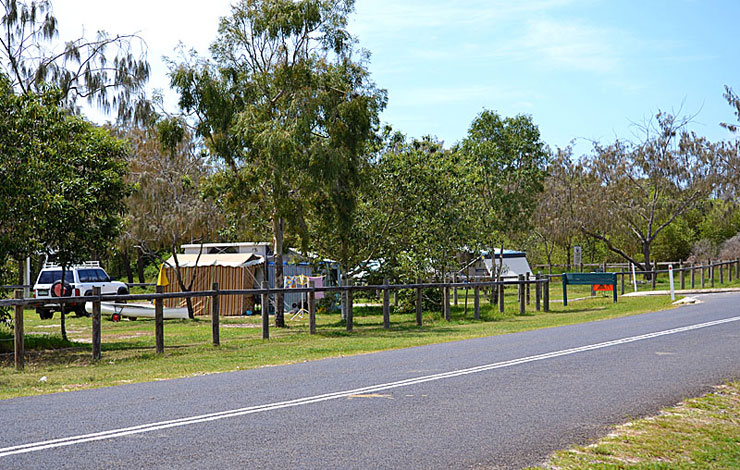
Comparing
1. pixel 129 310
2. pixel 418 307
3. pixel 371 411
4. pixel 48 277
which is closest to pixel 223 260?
pixel 129 310

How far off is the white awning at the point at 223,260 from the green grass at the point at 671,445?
23.7 metres

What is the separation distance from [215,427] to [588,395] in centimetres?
413

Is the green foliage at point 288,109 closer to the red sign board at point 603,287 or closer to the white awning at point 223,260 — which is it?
the white awning at point 223,260

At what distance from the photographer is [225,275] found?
31.1 m

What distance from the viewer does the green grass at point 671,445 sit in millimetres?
5977

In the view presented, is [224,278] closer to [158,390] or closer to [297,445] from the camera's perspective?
[158,390]

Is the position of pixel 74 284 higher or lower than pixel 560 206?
lower

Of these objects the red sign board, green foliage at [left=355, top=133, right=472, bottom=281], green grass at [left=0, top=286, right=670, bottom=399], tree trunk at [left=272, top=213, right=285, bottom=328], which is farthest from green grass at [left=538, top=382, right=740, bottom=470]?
the red sign board

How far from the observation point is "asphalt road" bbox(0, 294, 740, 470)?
5938mm

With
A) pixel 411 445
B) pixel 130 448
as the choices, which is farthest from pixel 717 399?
pixel 130 448

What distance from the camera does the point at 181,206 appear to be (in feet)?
113

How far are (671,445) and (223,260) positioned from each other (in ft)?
84.3

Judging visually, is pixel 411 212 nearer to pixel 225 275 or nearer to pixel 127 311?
pixel 225 275

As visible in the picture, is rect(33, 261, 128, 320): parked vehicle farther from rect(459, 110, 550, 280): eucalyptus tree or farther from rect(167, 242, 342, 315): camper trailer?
rect(459, 110, 550, 280): eucalyptus tree
